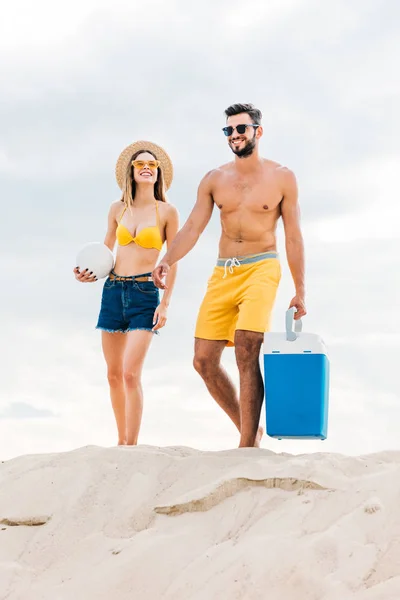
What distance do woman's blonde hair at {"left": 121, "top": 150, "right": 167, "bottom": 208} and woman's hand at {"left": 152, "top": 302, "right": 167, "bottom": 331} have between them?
0.99 metres

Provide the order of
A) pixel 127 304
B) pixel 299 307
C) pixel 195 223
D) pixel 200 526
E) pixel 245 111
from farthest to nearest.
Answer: pixel 127 304 → pixel 195 223 → pixel 245 111 → pixel 299 307 → pixel 200 526

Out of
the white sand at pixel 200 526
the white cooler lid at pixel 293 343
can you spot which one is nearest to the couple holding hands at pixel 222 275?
the white cooler lid at pixel 293 343

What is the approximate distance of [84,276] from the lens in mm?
6168

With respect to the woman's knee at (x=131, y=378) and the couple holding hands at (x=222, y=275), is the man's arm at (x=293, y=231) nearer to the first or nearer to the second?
the couple holding hands at (x=222, y=275)

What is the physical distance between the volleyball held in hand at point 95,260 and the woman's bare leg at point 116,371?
496 mm

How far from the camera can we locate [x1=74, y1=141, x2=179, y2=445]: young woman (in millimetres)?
6012

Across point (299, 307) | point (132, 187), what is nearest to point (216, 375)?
point (299, 307)

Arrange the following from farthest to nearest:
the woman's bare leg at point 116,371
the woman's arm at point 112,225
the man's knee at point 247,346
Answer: the woman's arm at point 112,225 < the woman's bare leg at point 116,371 < the man's knee at point 247,346

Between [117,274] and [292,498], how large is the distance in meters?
2.59

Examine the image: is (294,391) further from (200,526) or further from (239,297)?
(200,526)

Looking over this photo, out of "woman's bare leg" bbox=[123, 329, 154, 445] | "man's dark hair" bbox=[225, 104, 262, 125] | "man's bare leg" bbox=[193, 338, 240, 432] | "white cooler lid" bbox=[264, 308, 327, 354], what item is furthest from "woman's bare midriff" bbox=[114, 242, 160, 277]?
"white cooler lid" bbox=[264, 308, 327, 354]

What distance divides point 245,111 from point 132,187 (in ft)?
4.58

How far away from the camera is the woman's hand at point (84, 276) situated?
6145 millimetres

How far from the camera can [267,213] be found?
18.1 feet
